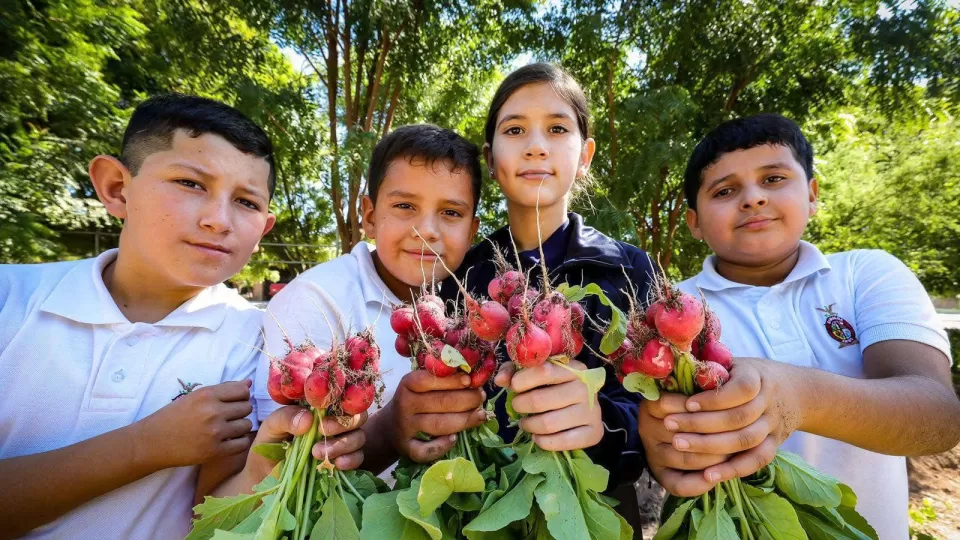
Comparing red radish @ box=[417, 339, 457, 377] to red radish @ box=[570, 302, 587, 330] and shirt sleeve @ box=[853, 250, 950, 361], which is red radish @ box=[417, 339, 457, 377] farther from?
shirt sleeve @ box=[853, 250, 950, 361]

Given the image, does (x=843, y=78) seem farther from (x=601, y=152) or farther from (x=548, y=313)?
(x=548, y=313)

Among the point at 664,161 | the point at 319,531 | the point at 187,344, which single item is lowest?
the point at 319,531

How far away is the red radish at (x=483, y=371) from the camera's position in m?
1.17

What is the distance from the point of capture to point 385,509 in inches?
41.3

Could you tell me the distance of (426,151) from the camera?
1.83 m

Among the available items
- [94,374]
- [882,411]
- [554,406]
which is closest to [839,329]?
[882,411]

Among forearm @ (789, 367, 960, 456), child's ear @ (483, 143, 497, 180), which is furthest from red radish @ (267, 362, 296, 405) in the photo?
forearm @ (789, 367, 960, 456)

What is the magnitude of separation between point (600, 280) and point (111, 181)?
1.75 meters

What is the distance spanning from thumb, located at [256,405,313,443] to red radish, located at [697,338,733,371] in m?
0.93

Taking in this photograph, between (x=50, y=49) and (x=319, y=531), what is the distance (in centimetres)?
543

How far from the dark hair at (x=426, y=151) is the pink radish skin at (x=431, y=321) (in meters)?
0.73

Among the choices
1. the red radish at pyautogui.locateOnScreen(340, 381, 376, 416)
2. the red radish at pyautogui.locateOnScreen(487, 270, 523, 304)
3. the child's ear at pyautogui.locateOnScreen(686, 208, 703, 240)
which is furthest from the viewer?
the child's ear at pyautogui.locateOnScreen(686, 208, 703, 240)

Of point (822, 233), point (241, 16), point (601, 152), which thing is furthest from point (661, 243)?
point (241, 16)

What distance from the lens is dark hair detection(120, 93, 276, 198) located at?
170 centimetres
